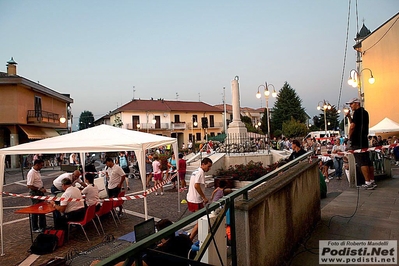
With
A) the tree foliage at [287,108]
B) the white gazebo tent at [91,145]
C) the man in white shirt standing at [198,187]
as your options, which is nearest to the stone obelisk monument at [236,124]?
the white gazebo tent at [91,145]

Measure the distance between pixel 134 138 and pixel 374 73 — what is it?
70.4 feet

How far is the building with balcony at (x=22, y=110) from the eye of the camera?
25.9 m

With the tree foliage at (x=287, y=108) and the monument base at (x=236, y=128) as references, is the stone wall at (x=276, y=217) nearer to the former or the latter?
the monument base at (x=236, y=128)

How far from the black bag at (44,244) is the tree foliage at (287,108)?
56853mm

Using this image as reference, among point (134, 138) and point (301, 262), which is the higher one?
point (134, 138)

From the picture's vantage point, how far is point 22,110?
27156 millimetres

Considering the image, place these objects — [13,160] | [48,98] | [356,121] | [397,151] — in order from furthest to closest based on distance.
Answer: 1. [48,98]
2. [13,160]
3. [397,151]
4. [356,121]

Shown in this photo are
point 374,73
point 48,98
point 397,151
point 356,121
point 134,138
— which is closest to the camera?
point 356,121

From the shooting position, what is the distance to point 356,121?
6141 mm

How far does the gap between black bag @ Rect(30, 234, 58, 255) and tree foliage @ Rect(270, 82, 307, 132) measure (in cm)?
5685

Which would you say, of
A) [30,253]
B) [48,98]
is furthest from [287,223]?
[48,98]

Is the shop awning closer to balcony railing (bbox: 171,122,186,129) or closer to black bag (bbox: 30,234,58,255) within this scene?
balcony railing (bbox: 171,122,186,129)

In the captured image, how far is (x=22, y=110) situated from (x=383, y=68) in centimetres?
3274

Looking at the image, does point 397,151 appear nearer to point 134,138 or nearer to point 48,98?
point 134,138
